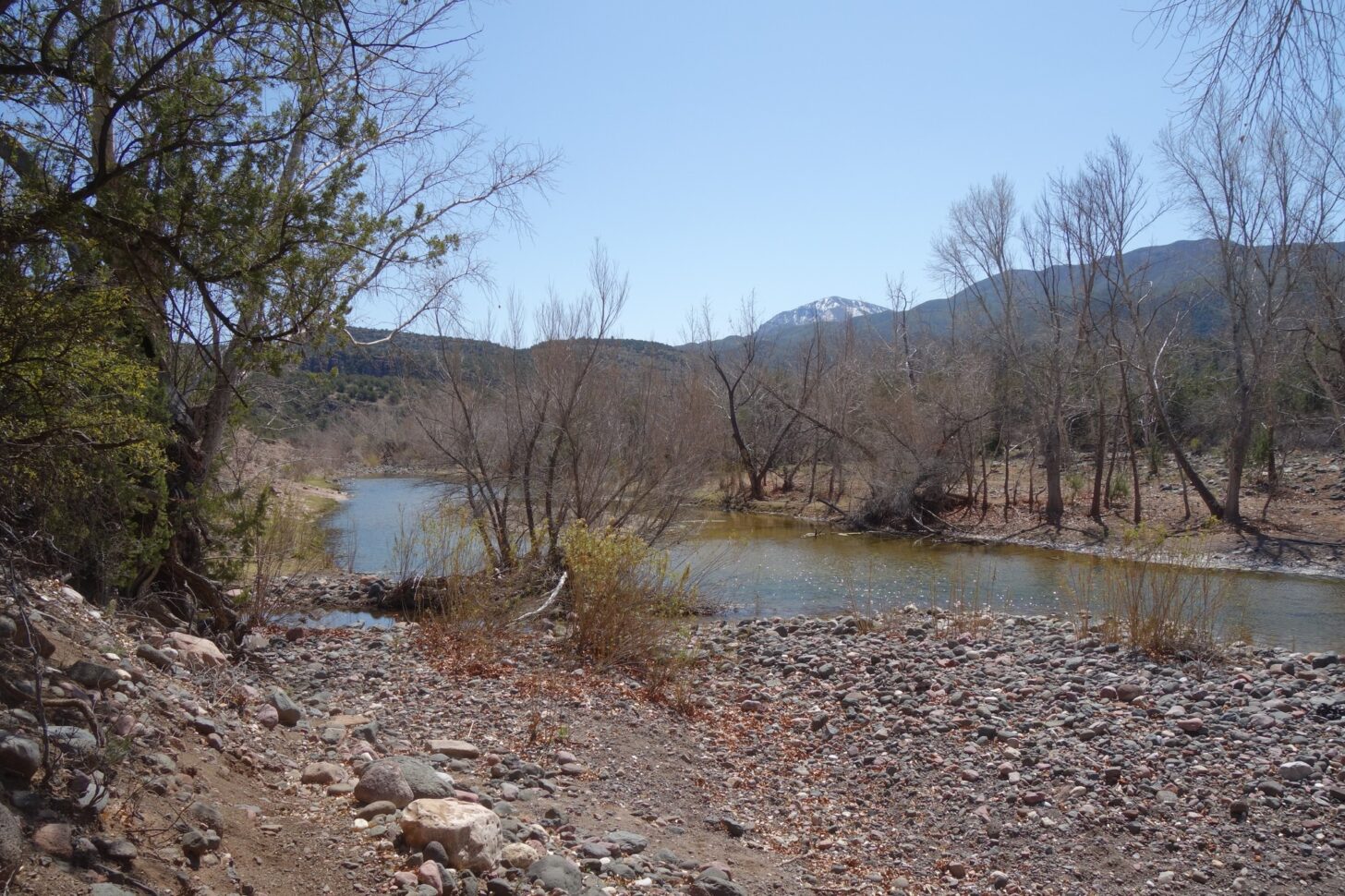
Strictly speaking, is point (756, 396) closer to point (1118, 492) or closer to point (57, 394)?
point (1118, 492)

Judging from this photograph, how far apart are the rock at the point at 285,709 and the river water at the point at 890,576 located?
16.5ft

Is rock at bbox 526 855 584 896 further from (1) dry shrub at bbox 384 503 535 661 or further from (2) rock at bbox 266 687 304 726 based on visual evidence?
(1) dry shrub at bbox 384 503 535 661

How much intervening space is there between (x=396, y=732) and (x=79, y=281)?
3.79m

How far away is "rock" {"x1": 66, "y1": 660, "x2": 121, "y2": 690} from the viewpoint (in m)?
4.42

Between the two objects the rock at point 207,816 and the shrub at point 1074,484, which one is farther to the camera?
the shrub at point 1074,484

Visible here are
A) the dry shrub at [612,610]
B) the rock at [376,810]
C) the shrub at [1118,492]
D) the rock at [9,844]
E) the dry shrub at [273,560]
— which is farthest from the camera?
the shrub at [1118,492]

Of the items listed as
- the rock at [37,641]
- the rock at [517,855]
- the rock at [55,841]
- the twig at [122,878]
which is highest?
the rock at [37,641]

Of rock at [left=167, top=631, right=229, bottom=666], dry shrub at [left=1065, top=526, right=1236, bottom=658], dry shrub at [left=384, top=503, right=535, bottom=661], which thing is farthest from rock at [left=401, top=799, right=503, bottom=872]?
dry shrub at [left=1065, top=526, right=1236, bottom=658]

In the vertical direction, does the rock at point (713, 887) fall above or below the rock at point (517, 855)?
below

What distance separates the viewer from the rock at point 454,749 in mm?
6273

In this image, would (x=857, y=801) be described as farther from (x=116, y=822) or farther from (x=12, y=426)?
(x=12, y=426)

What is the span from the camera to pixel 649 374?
19.0 meters

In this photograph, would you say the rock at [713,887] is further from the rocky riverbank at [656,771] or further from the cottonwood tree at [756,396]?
the cottonwood tree at [756,396]

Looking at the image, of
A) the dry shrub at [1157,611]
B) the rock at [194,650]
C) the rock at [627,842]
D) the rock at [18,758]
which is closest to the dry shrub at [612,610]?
the rock at [194,650]
